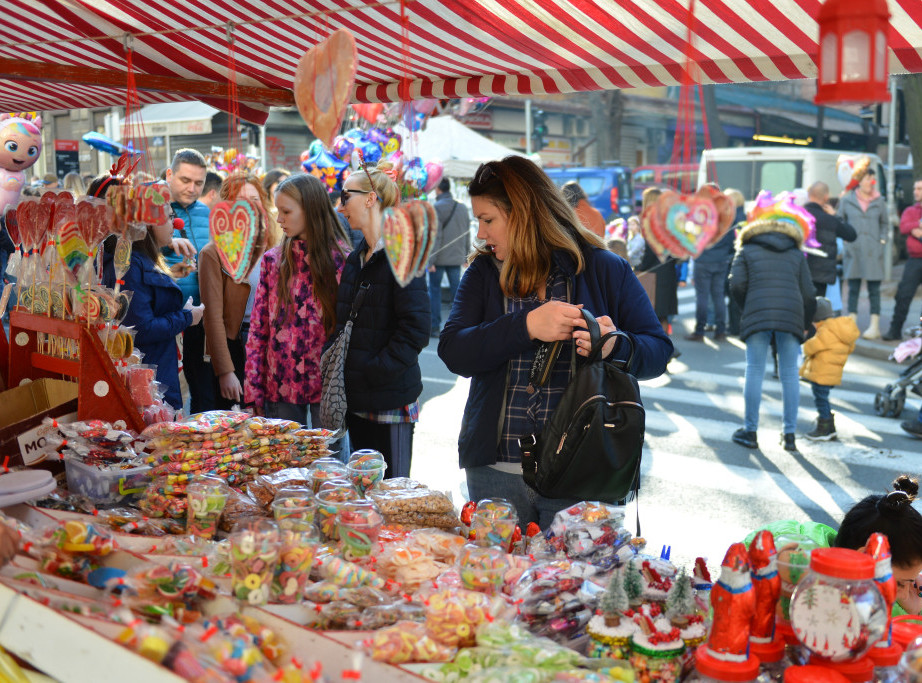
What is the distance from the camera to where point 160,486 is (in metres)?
2.76

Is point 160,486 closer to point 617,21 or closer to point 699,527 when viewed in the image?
point 617,21

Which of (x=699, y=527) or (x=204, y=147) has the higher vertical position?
(x=204, y=147)

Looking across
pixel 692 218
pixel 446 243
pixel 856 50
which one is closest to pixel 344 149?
pixel 446 243

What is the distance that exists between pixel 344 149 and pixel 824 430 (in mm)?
4992

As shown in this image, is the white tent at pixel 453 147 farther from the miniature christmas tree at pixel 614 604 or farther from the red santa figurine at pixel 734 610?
the red santa figurine at pixel 734 610

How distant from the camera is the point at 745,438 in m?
6.92

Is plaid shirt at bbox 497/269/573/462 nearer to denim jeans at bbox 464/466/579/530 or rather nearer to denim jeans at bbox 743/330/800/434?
denim jeans at bbox 464/466/579/530

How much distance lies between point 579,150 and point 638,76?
28072 mm

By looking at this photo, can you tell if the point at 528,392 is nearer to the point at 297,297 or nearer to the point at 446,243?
the point at 297,297

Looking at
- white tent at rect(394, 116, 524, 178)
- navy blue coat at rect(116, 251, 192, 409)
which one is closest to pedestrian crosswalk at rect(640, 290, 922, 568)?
navy blue coat at rect(116, 251, 192, 409)

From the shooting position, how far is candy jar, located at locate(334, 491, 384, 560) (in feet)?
7.70

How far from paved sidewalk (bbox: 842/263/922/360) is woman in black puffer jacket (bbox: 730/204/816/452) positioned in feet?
14.5

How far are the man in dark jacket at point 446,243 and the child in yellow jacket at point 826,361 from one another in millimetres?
5212

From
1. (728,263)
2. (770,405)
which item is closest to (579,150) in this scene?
(728,263)
